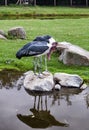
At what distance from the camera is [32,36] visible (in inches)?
922

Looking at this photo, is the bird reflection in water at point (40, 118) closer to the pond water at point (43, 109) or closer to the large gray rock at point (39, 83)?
the pond water at point (43, 109)

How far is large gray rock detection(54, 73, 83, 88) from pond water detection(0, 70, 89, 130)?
214 mm

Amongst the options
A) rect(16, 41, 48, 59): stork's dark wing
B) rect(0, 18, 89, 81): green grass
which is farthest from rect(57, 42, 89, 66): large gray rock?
rect(16, 41, 48, 59): stork's dark wing

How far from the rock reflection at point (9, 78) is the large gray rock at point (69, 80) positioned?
5.16 feet

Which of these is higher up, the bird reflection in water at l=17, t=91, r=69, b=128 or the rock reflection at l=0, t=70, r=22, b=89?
the bird reflection in water at l=17, t=91, r=69, b=128

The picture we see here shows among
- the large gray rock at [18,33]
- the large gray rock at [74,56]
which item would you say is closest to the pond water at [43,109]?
the large gray rock at [74,56]

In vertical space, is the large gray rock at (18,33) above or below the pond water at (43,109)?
below

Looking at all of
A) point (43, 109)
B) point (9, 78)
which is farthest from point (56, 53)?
point (43, 109)

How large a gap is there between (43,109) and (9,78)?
3.75 metres

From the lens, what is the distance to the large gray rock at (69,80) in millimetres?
12930

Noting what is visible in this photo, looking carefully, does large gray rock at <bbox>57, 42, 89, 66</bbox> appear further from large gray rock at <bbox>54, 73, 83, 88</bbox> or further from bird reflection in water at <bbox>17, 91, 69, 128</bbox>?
bird reflection in water at <bbox>17, 91, 69, 128</bbox>

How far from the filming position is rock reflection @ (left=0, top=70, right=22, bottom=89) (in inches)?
538

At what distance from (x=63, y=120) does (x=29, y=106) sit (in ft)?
4.54

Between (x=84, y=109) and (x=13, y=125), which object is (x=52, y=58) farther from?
(x=13, y=125)
